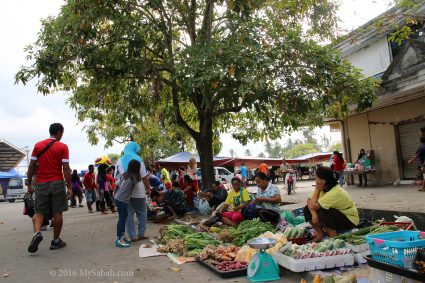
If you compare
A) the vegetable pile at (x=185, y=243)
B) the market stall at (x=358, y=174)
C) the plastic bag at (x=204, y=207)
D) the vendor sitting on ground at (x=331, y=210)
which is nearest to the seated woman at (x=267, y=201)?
the vegetable pile at (x=185, y=243)

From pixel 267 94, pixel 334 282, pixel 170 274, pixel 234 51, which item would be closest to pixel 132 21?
pixel 234 51

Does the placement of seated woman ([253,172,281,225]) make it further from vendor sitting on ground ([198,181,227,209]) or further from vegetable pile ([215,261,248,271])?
vendor sitting on ground ([198,181,227,209])

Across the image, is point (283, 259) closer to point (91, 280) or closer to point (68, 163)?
point (91, 280)

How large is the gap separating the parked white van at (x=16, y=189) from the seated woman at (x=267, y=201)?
93.1 ft

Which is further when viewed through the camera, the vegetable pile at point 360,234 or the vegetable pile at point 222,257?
the vegetable pile at point 222,257

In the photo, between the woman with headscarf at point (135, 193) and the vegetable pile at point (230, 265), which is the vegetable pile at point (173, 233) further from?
the vegetable pile at point (230, 265)

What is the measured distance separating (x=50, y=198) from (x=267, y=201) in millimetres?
3956

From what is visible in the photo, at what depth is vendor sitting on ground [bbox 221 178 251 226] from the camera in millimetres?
8102

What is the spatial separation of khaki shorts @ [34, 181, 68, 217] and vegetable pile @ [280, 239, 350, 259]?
3.86 meters

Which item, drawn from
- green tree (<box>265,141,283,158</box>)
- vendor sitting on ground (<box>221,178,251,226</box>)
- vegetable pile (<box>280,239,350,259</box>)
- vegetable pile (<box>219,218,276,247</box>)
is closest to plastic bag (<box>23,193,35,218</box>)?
vendor sitting on ground (<box>221,178,251,226</box>)

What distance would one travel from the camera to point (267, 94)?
27.3 feet

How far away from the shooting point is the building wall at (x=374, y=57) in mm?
15156

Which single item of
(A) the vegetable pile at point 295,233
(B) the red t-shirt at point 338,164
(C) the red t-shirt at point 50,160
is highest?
(C) the red t-shirt at point 50,160

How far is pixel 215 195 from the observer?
413 inches
